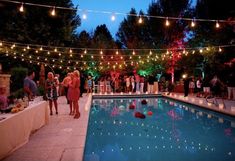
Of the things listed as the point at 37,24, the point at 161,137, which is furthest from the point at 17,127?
the point at 37,24

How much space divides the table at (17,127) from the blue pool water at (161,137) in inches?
52.1

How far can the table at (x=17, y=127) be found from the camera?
467 cm

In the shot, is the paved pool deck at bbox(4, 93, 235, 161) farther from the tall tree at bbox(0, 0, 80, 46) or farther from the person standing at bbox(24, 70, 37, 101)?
the tall tree at bbox(0, 0, 80, 46)

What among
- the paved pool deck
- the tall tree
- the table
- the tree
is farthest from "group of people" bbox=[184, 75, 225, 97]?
the tall tree

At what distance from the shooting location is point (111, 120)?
10961 mm

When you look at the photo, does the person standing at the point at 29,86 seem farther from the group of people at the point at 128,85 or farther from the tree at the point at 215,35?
the group of people at the point at 128,85

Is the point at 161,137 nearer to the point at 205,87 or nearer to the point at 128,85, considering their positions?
the point at 205,87

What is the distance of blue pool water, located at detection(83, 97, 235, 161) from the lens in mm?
6215

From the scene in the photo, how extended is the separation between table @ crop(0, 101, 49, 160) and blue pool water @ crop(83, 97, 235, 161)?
1.32 meters

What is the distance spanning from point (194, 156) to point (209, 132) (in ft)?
9.22

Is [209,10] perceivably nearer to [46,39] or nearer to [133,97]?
[133,97]

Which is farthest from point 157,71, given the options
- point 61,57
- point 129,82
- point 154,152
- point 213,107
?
point 154,152

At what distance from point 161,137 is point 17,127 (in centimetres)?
410

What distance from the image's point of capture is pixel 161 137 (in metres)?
7.95
